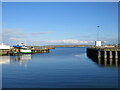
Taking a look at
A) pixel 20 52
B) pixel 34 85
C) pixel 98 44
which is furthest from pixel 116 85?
pixel 20 52

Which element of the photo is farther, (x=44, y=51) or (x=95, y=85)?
(x=44, y=51)

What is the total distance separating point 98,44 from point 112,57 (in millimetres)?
29684

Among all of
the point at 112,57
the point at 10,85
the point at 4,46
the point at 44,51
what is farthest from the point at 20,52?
the point at 10,85

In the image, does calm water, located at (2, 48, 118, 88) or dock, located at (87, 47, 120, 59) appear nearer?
calm water, located at (2, 48, 118, 88)

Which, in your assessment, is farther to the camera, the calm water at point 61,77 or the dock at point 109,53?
the dock at point 109,53

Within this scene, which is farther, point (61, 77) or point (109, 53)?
point (109, 53)

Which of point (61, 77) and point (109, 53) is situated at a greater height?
point (109, 53)

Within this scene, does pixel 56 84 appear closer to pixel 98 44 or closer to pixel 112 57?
pixel 112 57

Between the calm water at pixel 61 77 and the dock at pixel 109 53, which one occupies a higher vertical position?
the dock at pixel 109 53

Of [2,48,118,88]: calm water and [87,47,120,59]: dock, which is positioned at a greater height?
[87,47,120,59]: dock

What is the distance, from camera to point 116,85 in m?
25.3

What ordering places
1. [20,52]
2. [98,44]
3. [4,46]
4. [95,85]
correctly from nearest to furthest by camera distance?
[95,85], [98,44], [20,52], [4,46]

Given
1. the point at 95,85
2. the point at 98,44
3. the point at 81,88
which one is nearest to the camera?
the point at 81,88

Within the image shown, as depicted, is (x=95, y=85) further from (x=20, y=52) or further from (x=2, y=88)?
(x=20, y=52)
